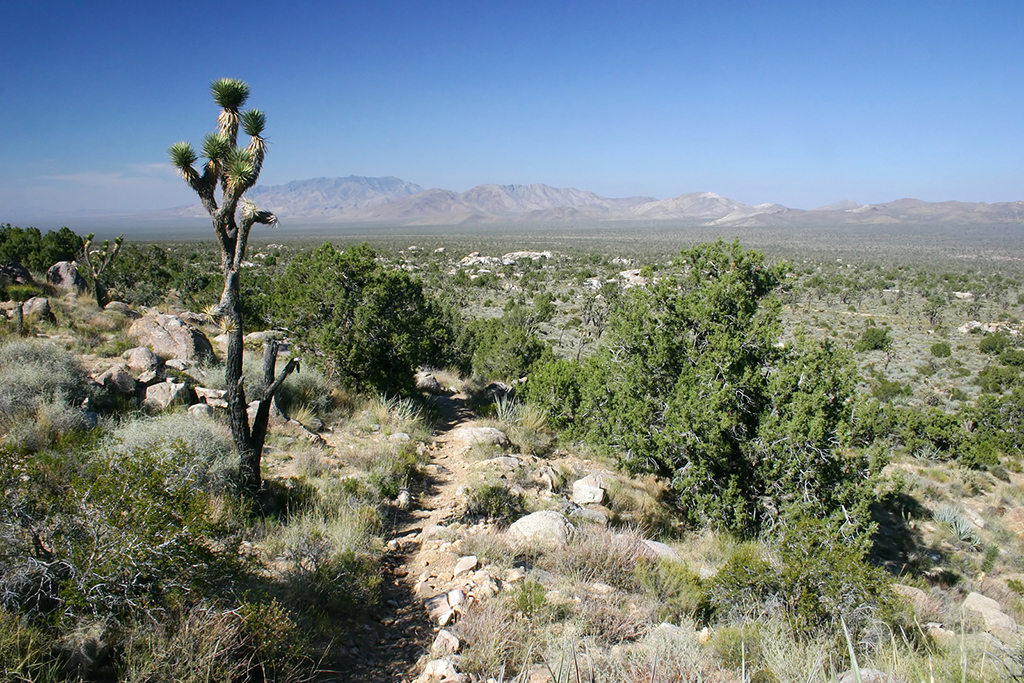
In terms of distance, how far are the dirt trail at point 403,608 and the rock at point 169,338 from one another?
19.2ft

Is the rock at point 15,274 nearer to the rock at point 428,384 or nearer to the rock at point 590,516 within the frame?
the rock at point 428,384

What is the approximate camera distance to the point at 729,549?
7.57 m

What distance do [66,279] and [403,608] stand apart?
16.5m

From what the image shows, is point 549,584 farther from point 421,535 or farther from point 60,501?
point 60,501

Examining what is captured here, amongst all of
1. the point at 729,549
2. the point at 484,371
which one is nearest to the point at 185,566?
the point at 729,549

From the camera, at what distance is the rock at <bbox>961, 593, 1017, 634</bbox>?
22.2 feet

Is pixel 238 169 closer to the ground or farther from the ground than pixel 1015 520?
farther from the ground

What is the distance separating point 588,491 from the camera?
8312 millimetres

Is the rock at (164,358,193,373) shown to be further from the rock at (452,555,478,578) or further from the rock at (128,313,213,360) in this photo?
the rock at (452,555,478,578)

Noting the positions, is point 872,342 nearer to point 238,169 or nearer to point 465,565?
point 465,565

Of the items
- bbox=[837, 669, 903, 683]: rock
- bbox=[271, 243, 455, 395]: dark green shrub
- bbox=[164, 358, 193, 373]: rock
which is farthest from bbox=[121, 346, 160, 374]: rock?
bbox=[837, 669, 903, 683]: rock

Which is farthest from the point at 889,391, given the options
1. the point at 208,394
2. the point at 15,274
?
the point at 15,274

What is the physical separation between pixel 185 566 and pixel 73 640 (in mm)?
647

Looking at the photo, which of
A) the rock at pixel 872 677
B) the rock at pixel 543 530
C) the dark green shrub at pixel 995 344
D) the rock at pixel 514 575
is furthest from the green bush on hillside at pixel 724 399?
the dark green shrub at pixel 995 344
